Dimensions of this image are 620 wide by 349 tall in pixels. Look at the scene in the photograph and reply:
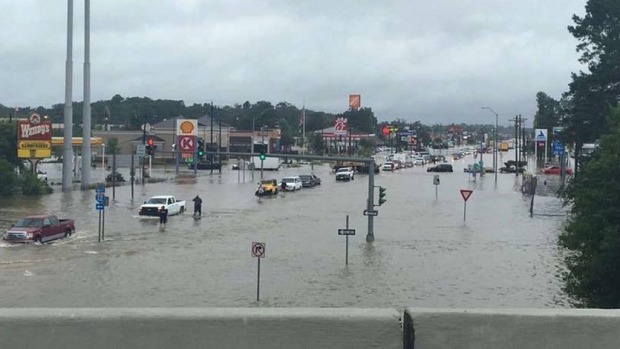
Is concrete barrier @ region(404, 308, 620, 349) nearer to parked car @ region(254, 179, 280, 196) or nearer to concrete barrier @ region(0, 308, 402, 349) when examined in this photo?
concrete barrier @ region(0, 308, 402, 349)

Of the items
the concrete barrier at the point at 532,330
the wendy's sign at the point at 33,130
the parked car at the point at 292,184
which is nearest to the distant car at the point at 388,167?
the parked car at the point at 292,184

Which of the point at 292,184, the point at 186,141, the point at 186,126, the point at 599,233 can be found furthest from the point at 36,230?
the point at 186,126

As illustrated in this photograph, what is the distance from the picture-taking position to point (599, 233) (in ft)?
54.9

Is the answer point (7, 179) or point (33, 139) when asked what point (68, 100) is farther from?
point (7, 179)

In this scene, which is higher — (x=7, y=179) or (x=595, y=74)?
(x=595, y=74)

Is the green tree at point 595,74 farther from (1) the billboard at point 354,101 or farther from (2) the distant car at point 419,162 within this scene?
(1) the billboard at point 354,101

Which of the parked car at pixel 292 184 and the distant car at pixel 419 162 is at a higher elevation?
the distant car at pixel 419 162

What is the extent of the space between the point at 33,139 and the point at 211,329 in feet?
203

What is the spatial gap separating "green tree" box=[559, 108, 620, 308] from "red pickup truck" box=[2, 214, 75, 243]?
71.4ft

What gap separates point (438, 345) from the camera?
4.22 metres

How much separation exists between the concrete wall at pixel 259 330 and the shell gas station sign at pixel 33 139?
6117 centimetres

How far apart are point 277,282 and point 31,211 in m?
28.2

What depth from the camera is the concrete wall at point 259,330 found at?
4180mm

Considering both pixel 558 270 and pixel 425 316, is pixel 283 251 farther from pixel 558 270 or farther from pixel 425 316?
pixel 425 316
